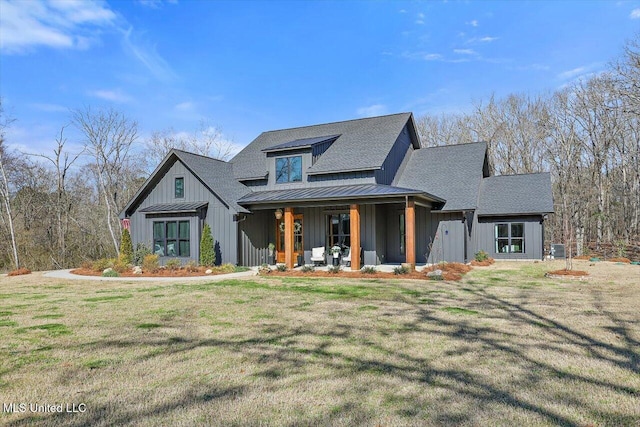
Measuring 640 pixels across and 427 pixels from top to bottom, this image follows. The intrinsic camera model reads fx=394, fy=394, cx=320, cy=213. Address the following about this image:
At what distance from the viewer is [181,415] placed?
3350mm

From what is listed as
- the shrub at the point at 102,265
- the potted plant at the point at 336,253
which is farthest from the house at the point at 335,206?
the shrub at the point at 102,265

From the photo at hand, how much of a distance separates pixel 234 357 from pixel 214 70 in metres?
19.8

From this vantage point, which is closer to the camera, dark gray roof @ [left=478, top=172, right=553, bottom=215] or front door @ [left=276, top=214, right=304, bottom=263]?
front door @ [left=276, top=214, right=304, bottom=263]

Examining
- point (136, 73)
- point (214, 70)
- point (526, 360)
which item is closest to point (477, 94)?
point (214, 70)

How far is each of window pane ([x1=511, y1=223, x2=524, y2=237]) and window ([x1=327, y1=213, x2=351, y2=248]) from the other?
8.22 m

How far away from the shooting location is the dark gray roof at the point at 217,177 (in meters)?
17.2

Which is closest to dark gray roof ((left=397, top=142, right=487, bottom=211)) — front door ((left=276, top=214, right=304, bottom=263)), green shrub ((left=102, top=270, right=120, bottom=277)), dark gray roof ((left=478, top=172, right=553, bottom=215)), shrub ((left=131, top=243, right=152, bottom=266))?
dark gray roof ((left=478, top=172, right=553, bottom=215))

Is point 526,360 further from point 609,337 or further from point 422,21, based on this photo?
point 422,21

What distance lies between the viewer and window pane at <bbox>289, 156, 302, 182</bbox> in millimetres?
18252

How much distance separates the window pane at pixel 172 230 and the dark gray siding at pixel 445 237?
37.2ft

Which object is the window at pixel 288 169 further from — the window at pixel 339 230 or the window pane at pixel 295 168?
the window at pixel 339 230

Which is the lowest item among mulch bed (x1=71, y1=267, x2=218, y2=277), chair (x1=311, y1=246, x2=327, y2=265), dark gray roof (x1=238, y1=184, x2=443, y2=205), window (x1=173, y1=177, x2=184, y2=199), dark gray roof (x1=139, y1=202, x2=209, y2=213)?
mulch bed (x1=71, y1=267, x2=218, y2=277)

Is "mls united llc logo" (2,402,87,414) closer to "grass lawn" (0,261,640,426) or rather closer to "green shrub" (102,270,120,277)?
"grass lawn" (0,261,640,426)

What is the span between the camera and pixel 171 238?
1777 cm
